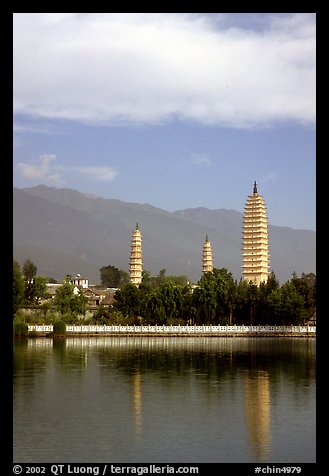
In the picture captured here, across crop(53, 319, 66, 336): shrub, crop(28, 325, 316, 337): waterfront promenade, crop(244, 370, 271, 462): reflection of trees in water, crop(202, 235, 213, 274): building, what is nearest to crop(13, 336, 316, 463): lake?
crop(244, 370, 271, 462): reflection of trees in water

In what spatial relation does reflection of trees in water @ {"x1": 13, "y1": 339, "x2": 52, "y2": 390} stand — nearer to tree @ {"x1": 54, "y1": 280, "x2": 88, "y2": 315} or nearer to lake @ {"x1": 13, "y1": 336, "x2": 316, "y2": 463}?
lake @ {"x1": 13, "y1": 336, "x2": 316, "y2": 463}

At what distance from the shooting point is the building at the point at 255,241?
7169cm

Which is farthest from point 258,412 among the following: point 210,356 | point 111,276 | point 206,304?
point 111,276

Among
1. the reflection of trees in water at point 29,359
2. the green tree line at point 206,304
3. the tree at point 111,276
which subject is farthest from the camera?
the tree at point 111,276

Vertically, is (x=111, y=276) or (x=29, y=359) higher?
(x=111, y=276)

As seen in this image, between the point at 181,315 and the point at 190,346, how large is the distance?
1062cm

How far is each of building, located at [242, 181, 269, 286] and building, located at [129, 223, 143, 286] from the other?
28.6ft

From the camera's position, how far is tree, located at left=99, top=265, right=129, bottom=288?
363 ft

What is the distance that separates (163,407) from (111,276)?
86978 mm

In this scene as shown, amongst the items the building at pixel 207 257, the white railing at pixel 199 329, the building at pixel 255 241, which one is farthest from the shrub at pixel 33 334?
the building at pixel 207 257

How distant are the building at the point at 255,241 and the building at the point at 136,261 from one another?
872 centimetres

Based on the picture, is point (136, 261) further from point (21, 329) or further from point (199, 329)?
point (21, 329)

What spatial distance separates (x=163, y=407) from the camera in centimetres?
2453

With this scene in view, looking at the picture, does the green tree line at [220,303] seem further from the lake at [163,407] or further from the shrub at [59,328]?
the lake at [163,407]
